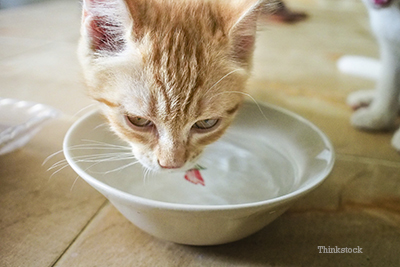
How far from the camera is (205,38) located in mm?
796

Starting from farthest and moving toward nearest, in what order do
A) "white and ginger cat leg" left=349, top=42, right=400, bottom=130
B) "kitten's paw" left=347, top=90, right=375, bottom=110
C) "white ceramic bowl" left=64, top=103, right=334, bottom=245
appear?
"kitten's paw" left=347, top=90, right=375, bottom=110 < "white and ginger cat leg" left=349, top=42, right=400, bottom=130 < "white ceramic bowl" left=64, top=103, right=334, bottom=245

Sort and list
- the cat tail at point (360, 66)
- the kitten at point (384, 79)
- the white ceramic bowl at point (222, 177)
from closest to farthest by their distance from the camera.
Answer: the white ceramic bowl at point (222, 177) < the kitten at point (384, 79) < the cat tail at point (360, 66)

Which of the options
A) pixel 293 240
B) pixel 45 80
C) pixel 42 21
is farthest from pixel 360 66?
pixel 42 21

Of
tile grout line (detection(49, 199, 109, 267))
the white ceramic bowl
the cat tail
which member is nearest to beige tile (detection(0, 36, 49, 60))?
the white ceramic bowl

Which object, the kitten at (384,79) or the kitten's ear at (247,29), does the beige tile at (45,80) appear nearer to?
the kitten's ear at (247,29)

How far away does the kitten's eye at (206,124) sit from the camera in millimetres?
844

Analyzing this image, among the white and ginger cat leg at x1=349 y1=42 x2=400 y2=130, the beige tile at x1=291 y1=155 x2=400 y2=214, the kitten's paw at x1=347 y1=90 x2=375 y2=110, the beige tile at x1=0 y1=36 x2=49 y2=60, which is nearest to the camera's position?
the beige tile at x1=291 y1=155 x2=400 y2=214

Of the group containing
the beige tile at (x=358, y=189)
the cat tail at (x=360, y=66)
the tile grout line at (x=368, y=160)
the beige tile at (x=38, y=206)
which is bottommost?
the cat tail at (x=360, y=66)

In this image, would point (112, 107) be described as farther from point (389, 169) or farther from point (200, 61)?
point (389, 169)

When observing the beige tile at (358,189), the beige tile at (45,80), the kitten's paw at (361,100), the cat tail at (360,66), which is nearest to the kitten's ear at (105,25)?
the beige tile at (45,80)

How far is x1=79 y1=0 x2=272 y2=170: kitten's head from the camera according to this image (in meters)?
0.74

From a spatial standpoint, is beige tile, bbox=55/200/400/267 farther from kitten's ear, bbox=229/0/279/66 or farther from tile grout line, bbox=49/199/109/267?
kitten's ear, bbox=229/0/279/66

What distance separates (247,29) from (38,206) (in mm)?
706

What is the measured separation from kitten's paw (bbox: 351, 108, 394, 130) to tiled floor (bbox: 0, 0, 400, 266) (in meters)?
0.04
